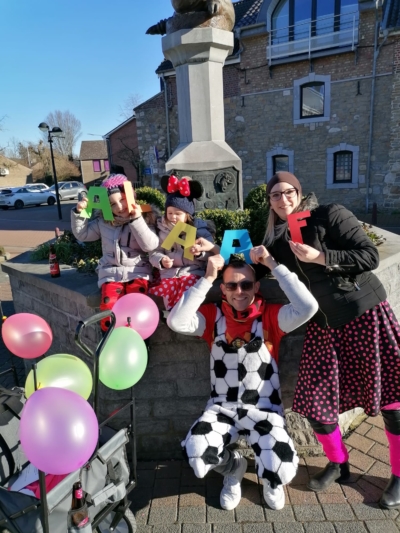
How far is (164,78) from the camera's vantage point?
731 inches

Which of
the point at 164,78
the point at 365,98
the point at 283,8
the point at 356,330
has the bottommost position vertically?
the point at 356,330

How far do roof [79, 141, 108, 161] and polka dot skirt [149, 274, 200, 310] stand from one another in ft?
144

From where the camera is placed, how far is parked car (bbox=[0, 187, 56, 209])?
1065 inches

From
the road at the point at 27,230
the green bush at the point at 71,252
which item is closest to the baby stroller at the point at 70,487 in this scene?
the green bush at the point at 71,252

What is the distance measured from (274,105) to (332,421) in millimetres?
16013

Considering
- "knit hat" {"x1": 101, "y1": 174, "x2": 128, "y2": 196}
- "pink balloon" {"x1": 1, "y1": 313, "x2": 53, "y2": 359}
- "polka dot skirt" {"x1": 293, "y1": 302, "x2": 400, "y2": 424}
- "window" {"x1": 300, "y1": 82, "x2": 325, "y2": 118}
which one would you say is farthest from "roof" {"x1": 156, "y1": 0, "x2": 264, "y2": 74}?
"pink balloon" {"x1": 1, "y1": 313, "x2": 53, "y2": 359}

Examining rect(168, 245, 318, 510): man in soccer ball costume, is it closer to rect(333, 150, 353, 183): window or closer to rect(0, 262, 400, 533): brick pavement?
rect(0, 262, 400, 533): brick pavement

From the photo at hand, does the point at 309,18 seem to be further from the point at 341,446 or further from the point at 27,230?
the point at 341,446

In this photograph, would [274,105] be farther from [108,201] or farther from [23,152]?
[23,152]

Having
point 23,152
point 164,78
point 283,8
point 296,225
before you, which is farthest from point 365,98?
point 23,152

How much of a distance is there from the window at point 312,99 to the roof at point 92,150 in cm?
3177

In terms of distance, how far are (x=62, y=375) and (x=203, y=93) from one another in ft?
15.6

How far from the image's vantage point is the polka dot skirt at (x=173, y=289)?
272 centimetres

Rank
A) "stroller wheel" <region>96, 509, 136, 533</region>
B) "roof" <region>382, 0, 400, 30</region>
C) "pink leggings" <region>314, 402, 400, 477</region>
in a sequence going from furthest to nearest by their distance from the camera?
"roof" <region>382, 0, 400, 30</region>, "pink leggings" <region>314, 402, 400, 477</region>, "stroller wheel" <region>96, 509, 136, 533</region>
